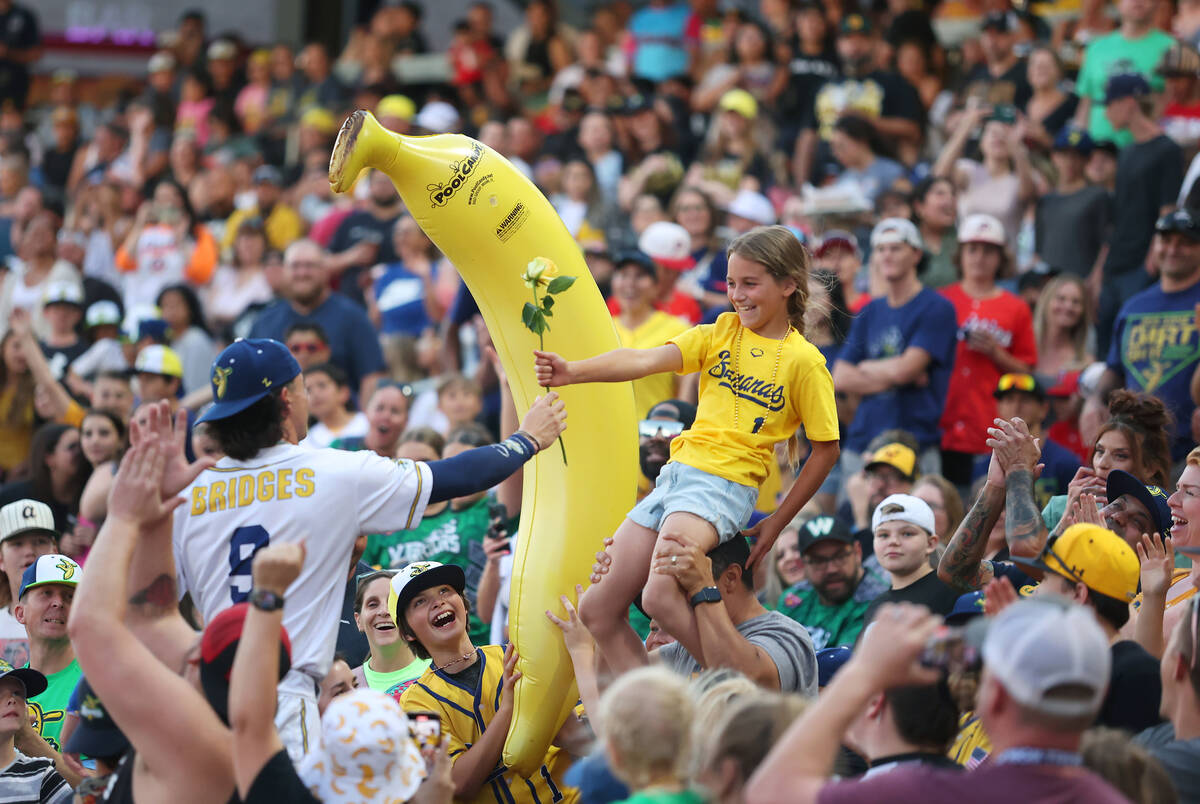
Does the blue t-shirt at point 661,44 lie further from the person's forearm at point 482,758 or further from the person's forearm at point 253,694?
the person's forearm at point 253,694

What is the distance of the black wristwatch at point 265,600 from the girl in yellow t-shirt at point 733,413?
4.38 ft

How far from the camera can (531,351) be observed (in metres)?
5.07

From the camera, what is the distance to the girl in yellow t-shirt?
4.49 meters

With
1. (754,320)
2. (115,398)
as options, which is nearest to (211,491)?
(754,320)

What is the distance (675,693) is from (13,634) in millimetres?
4130

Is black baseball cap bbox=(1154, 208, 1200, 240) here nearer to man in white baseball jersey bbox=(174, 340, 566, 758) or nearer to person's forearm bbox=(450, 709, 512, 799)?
person's forearm bbox=(450, 709, 512, 799)

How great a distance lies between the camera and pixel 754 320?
4633 mm

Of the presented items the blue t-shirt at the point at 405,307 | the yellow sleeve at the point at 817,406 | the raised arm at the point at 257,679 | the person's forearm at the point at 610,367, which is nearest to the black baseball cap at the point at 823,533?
the yellow sleeve at the point at 817,406

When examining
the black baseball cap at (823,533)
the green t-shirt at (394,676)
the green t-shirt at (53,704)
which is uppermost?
the black baseball cap at (823,533)

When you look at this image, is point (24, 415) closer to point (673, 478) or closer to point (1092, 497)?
point (673, 478)

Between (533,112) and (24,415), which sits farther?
(533,112)

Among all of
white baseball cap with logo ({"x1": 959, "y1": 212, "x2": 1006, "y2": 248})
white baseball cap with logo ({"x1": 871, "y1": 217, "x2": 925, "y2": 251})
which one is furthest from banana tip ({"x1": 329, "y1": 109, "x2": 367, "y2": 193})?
white baseball cap with logo ({"x1": 959, "y1": 212, "x2": 1006, "y2": 248})

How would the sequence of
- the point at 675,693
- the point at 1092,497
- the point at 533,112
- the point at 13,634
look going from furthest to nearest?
the point at 533,112 < the point at 13,634 < the point at 1092,497 < the point at 675,693

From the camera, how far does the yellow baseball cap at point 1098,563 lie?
12.4ft
